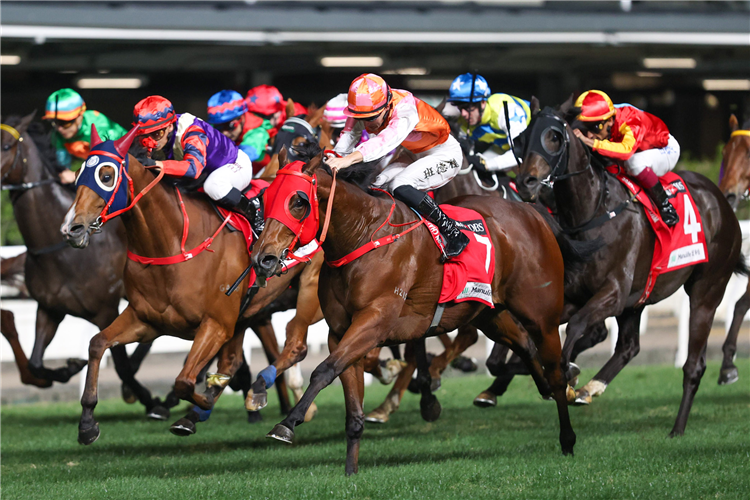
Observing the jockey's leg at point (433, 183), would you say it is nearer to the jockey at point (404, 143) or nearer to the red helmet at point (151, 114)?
the jockey at point (404, 143)

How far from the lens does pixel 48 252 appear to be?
22.1ft

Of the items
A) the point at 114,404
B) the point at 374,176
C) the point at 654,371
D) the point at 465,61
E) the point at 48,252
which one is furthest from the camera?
the point at 465,61

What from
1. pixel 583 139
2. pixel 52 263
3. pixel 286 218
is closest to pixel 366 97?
pixel 286 218

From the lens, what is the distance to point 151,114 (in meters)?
5.58

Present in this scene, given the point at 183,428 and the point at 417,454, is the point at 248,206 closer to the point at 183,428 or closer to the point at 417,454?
the point at 183,428

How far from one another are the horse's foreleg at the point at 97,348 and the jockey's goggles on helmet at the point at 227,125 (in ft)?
6.95

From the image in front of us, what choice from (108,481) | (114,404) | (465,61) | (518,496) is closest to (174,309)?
(108,481)

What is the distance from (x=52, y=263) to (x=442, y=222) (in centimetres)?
310

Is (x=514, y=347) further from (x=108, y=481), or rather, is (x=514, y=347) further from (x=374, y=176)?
(x=108, y=481)

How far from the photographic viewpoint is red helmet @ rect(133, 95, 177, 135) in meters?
5.57

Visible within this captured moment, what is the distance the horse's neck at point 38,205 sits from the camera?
22.2 ft

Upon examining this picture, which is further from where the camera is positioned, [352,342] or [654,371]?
[654,371]

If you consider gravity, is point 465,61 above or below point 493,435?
above

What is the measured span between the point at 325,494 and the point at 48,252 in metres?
3.26
